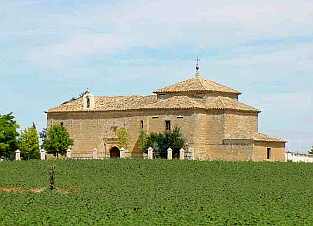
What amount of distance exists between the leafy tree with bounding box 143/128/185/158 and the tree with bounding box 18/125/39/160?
505 inches

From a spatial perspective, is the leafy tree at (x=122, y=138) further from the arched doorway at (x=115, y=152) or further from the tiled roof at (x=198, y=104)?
the tiled roof at (x=198, y=104)

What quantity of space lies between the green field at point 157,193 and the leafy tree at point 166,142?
44.6ft

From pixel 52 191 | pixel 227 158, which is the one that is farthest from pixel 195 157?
pixel 52 191

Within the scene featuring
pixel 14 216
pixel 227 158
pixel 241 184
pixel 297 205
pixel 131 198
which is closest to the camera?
pixel 14 216

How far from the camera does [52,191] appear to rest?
47.3 meters

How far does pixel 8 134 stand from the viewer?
274 ft

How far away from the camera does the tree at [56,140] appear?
270ft

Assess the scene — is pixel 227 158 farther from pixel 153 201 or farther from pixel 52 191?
pixel 153 201

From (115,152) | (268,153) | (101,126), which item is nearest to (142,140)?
(115,152)

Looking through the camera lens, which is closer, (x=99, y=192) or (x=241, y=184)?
(x=99, y=192)

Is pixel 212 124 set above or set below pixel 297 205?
above

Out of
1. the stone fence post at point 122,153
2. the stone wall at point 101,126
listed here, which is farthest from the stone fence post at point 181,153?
the stone fence post at point 122,153

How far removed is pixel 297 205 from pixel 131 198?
7.44 metres

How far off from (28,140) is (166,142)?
623 inches
